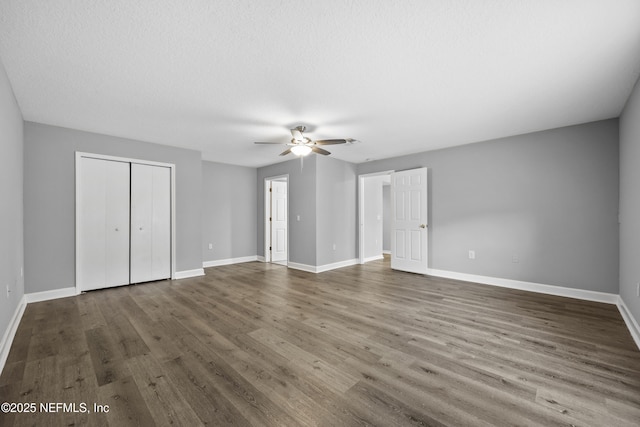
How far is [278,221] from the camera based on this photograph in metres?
6.89

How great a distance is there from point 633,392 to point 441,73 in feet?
8.75

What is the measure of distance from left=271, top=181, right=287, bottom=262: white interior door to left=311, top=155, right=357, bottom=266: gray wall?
5.54 ft

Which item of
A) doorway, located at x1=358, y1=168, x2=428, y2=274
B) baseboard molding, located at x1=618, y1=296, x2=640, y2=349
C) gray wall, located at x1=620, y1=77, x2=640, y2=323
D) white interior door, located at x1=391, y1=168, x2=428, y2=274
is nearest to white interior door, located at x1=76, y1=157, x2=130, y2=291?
doorway, located at x1=358, y1=168, x2=428, y2=274

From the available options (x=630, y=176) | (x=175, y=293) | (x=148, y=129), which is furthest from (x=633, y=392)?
(x=148, y=129)

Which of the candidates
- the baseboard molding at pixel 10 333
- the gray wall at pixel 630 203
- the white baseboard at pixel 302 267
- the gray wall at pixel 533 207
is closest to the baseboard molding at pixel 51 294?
the baseboard molding at pixel 10 333

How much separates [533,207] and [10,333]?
6405 millimetres

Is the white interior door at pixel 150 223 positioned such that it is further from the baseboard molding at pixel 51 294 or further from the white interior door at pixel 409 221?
the white interior door at pixel 409 221

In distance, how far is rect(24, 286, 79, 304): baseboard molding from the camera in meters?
3.56

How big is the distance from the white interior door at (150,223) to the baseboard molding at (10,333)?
1365 millimetres

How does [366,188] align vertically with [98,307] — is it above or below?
above

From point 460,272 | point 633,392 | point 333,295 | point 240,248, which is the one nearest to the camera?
point 633,392

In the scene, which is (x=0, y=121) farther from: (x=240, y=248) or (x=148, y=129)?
(x=240, y=248)

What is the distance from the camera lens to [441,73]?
2.42 meters

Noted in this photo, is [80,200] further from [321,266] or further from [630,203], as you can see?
[630,203]
